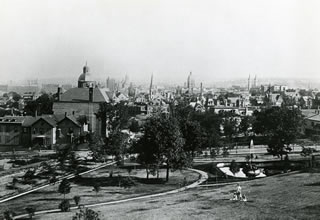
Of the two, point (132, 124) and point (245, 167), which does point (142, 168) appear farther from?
point (132, 124)

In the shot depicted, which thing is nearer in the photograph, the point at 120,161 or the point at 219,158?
the point at 120,161

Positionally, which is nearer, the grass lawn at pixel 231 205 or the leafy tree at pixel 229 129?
the grass lawn at pixel 231 205

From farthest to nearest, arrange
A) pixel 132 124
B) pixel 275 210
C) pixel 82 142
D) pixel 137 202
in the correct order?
1. pixel 132 124
2. pixel 82 142
3. pixel 137 202
4. pixel 275 210

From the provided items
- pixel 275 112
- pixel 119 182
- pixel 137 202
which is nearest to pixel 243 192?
pixel 137 202

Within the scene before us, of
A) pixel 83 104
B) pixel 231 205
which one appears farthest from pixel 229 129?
pixel 231 205

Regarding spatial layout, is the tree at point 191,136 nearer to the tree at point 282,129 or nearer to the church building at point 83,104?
the tree at point 282,129

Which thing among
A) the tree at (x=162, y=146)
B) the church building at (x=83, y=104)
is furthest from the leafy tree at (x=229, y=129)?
the tree at (x=162, y=146)

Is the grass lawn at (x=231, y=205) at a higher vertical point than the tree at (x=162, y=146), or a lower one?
lower

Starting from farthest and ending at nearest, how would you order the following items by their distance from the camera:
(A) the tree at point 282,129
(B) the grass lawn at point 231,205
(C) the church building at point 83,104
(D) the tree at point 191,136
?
(C) the church building at point 83,104 → (A) the tree at point 282,129 → (D) the tree at point 191,136 → (B) the grass lawn at point 231,205
